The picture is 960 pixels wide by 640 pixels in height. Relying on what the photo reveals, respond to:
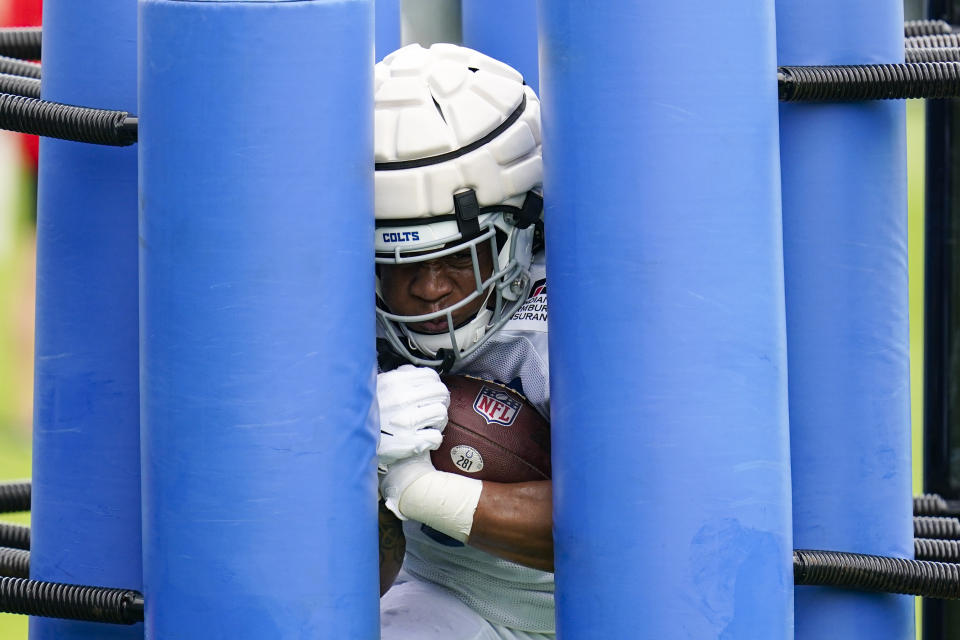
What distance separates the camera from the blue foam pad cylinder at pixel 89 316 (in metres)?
1.49

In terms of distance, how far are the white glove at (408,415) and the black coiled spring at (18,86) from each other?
596 mm

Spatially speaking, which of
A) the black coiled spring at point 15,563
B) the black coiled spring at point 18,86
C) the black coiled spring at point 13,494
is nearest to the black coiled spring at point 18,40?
the black coiled spring at point 18,86

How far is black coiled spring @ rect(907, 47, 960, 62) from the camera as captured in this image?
5.45 feet

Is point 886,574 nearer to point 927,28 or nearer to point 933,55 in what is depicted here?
point 933,55

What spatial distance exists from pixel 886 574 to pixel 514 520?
1.24 ft

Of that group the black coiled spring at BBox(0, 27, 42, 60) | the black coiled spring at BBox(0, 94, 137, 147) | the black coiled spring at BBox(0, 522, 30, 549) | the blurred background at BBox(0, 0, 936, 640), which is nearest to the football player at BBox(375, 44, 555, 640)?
the black coiled spring at BBox(0, 94, 137, 147)

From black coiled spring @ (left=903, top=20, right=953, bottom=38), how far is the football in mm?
931

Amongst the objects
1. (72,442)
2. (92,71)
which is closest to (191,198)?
(92,71)

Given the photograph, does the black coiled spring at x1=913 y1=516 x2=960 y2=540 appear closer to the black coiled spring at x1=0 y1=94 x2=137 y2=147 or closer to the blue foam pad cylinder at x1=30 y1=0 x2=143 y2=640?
the blue foam pad cylinder at x1=30 y1=0 x2=143 y2=640

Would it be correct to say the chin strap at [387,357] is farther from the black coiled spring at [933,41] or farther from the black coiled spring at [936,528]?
the black coiled spring at [933,41]

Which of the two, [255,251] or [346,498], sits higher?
[255,251]

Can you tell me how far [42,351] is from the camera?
62.3 inches

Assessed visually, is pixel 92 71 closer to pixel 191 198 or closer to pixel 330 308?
pixel 191 198

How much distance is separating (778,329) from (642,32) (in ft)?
1.00
